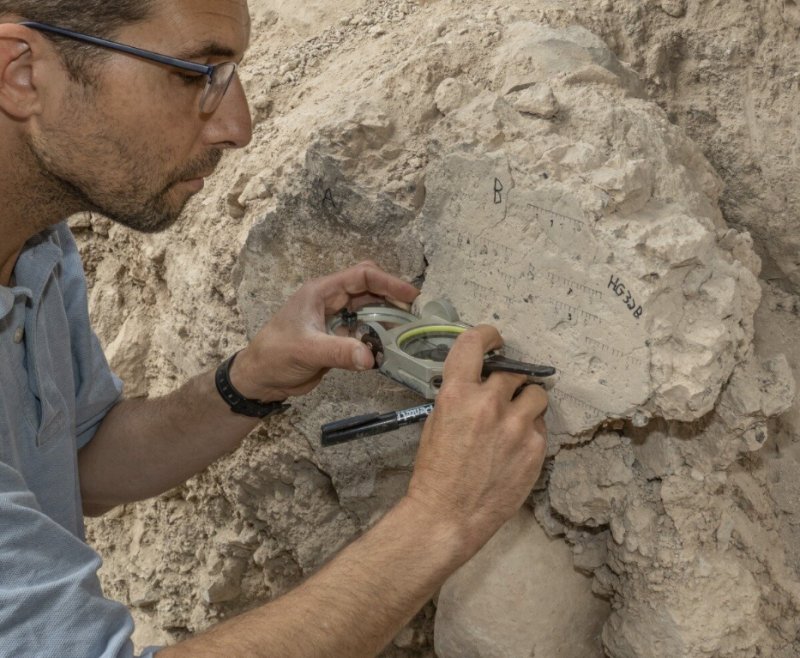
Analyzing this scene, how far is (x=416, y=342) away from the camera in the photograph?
139 cm

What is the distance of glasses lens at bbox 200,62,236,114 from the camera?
→ 4.11 ft

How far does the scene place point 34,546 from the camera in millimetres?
1087

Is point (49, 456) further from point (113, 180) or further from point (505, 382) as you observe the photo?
point (505, 382)

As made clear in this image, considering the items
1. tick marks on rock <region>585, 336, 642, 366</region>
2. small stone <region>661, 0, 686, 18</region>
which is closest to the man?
tick marks on rock <region>585, 336, 642, 366</region>

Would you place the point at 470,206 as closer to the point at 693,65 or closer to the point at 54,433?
the point at 693,65

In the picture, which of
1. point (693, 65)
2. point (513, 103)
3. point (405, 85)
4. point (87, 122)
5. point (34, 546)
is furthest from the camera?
point (693, 65)

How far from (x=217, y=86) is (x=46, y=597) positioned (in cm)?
72

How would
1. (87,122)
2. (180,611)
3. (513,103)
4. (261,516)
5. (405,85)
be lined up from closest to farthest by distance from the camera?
1. (87,122)
2. (513,103)
3. (405,85)
4. (261,516)
5. (180,611)

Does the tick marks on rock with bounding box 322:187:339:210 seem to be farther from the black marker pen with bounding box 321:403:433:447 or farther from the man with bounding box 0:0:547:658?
the black marker pen with bounding box 321:403:433:447

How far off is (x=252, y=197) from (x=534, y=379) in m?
0.71

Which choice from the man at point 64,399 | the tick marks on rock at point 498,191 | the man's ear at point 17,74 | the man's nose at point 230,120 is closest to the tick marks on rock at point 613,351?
the man at point 64,399

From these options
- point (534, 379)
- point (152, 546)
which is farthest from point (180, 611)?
point (534, 379)

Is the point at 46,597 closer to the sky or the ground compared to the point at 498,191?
closer to the ground

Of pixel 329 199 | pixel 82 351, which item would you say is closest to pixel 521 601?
pixel 329 199
